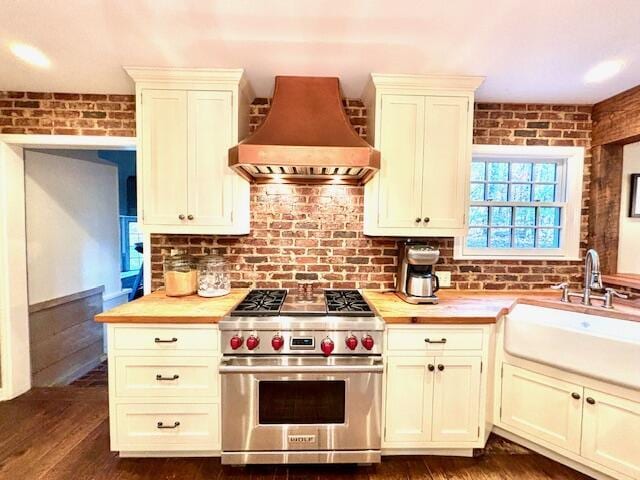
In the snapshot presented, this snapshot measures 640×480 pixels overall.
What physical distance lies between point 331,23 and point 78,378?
3955 mm

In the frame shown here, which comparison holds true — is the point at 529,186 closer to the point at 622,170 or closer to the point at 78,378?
the point at 622,170

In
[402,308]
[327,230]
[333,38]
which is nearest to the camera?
[333,38]

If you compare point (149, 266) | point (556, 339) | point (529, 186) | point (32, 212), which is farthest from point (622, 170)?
point (32, 212)

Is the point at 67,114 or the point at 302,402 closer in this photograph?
the point at 302,402

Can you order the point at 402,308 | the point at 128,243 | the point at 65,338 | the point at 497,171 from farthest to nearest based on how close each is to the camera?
the point at 128,243, the point at 65,338, the point at 497,171, the point at 402,308

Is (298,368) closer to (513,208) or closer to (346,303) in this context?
(346,303)

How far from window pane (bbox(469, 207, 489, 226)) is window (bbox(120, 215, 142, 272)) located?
4.40 m

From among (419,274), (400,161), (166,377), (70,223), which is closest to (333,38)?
(400,161)

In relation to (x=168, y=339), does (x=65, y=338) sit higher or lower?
lower

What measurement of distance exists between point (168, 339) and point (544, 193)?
3083 mm

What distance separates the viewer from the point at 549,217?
276 centimetres

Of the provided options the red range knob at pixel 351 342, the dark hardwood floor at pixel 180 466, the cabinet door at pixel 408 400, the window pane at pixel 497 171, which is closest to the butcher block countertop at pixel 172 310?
the red range knob at pixel 351 342

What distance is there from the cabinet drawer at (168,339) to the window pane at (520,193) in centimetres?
257

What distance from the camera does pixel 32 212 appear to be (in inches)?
112
